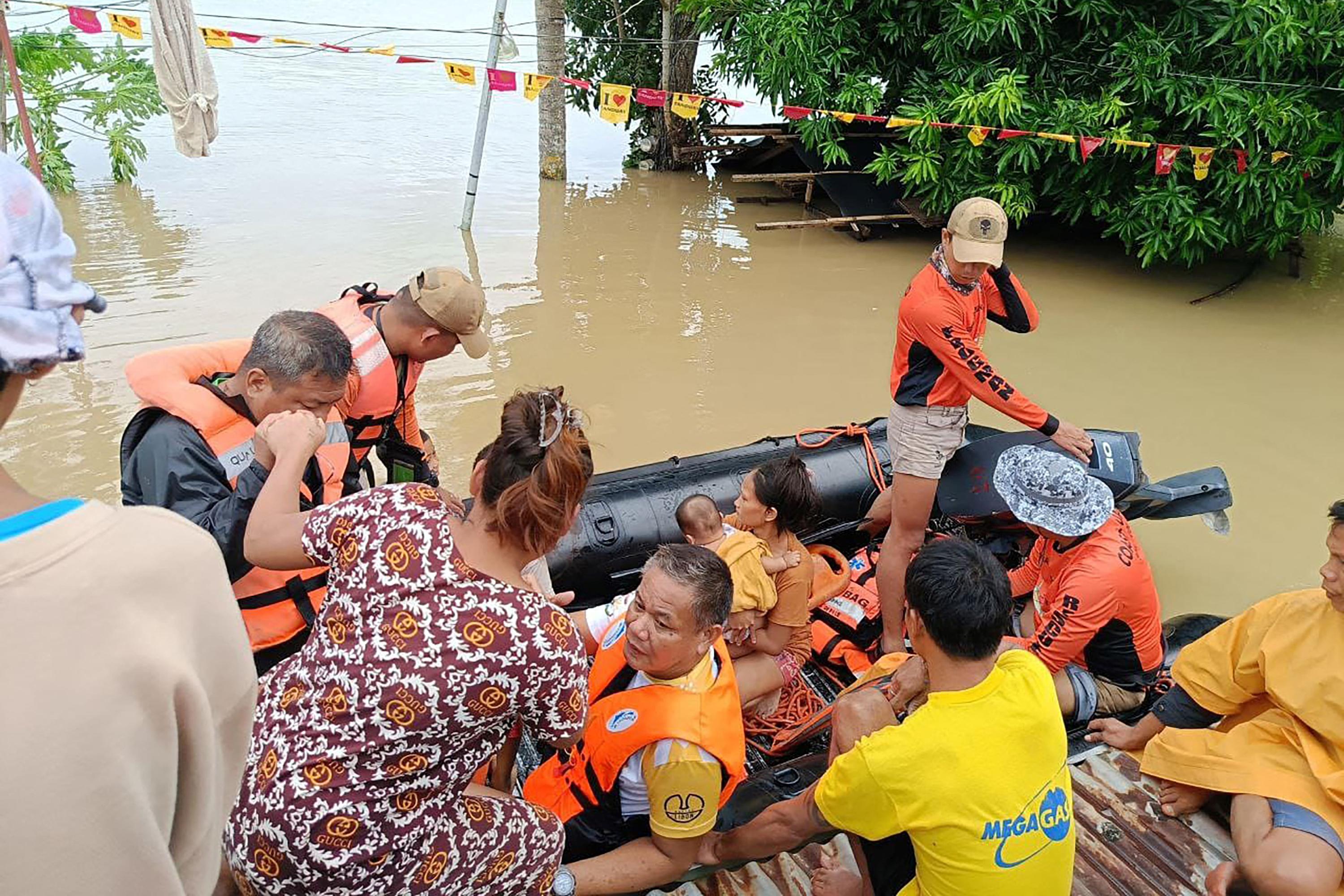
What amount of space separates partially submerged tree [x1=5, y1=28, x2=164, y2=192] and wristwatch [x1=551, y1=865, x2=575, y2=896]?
32.5 feet

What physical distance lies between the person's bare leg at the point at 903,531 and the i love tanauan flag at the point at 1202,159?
5395 mm

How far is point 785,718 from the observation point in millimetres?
3244

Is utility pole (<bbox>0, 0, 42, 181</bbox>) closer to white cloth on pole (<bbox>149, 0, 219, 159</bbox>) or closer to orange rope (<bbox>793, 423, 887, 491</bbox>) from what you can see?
white cloth on pole (<bbox>149, 0, 219, 159</bbox>)

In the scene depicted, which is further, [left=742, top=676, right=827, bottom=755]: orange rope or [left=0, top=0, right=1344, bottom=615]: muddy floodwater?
[left=0, top=0, right=1344, bottom=615]: muddy floodwater

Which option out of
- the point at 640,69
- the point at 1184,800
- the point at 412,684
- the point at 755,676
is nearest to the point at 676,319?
the point at 755,676

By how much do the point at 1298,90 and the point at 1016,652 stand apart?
747 cm

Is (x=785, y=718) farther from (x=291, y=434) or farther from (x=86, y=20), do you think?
(x=86, y=20)

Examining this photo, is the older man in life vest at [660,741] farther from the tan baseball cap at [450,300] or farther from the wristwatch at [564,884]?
the tan baseball cap at [450,300]

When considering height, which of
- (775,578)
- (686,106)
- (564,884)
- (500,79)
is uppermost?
(500,79)

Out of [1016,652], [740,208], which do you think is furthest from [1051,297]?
[1016,652]

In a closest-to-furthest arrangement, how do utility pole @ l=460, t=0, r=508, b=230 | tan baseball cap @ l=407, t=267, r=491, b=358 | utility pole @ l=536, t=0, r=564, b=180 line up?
1. tan baseball cap @ l=407, t=267, r=491, b=358
2. utility pole @ l=460, t=0, r=508, b=230
3. utility pole @ l=536, t=0, r=564, b=180

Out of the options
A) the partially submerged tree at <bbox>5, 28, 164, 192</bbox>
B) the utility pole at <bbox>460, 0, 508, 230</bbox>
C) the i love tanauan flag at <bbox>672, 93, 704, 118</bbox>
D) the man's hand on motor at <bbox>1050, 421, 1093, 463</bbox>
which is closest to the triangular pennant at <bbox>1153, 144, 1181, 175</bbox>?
the i love tanauan flag at <bbox>672, 93, 704, 118</bbox>

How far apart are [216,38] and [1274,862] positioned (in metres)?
9.08

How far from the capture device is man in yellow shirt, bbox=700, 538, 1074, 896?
6.33ft
